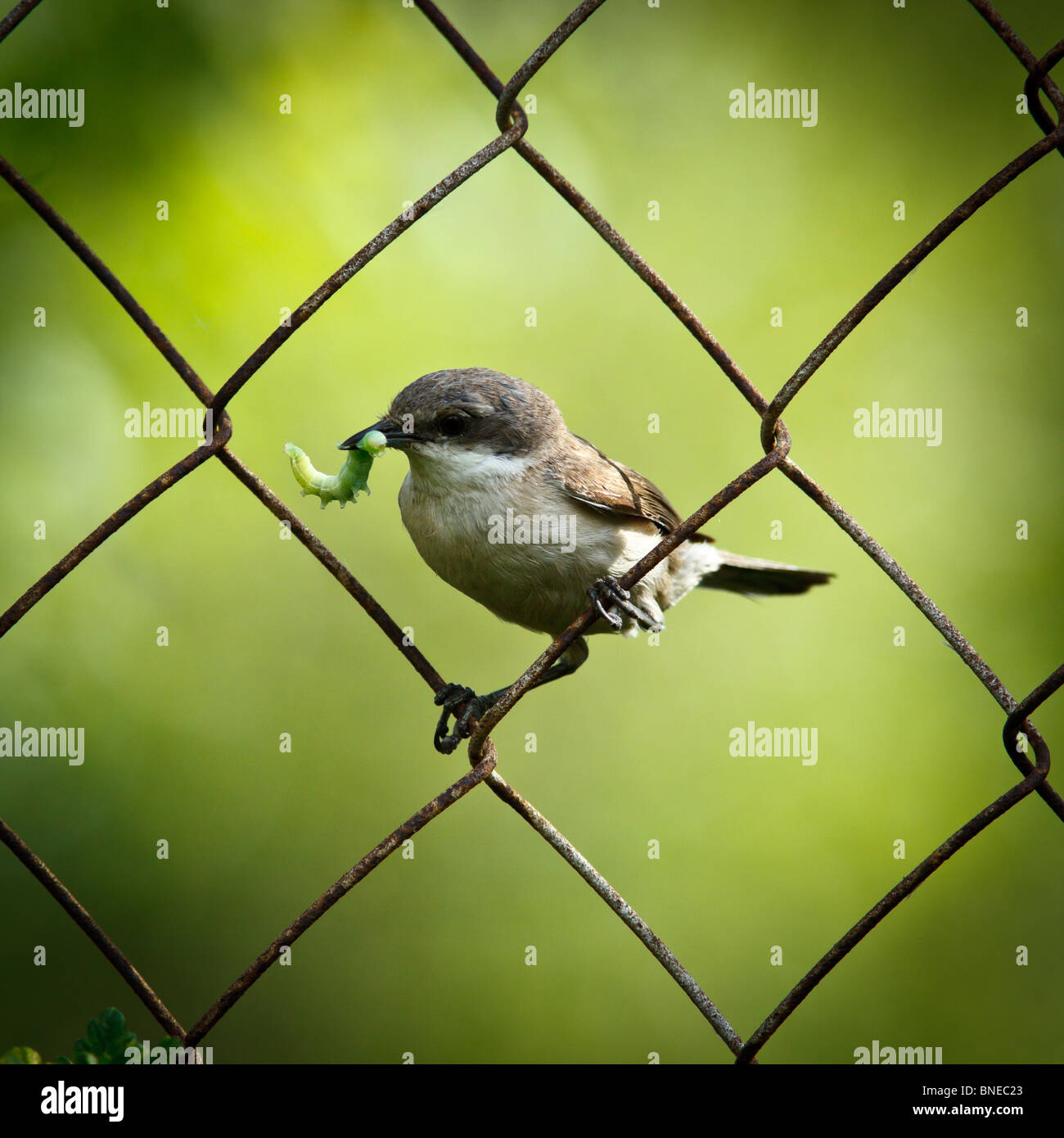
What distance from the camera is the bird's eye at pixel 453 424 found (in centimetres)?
286

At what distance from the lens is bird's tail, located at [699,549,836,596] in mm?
3764

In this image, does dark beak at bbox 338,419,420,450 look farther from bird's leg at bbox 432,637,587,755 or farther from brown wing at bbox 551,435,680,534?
bird's leg at bbox 432,637,587,755

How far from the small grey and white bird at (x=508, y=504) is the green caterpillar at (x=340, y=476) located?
0.54 m

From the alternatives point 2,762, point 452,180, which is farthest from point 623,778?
point 452,180

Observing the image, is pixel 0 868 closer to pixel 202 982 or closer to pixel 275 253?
pixel 202 982

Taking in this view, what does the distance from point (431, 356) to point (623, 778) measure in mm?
2216

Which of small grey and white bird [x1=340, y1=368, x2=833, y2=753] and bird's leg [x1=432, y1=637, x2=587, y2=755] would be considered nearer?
bird's leg [x1=432, y1=637, x2=587, y2=755]

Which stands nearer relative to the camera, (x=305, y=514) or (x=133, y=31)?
(x=305, y=514)

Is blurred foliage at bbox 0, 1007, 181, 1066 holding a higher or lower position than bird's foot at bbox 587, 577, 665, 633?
lower

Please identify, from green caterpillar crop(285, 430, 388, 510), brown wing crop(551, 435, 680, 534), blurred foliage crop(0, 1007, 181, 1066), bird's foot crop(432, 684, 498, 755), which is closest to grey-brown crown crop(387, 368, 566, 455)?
brown wing crop(551, 435, 680, 534)

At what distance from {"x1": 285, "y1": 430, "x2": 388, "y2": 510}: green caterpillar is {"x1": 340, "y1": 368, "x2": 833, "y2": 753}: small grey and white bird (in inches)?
21.4
